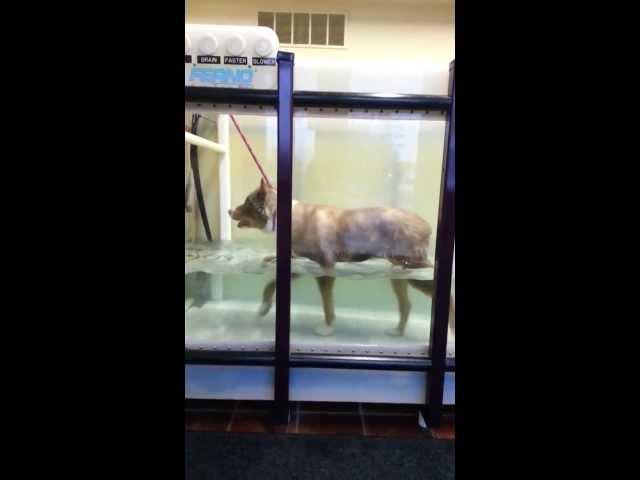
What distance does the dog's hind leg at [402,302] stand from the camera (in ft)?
4.12

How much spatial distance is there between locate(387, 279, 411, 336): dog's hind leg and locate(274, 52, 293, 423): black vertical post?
42 centimetres

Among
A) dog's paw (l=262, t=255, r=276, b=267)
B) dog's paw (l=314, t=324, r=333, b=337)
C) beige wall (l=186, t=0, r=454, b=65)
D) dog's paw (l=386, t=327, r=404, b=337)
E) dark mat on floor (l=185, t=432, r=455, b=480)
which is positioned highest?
beige wall (l=186, t=0, r=454, b=65)

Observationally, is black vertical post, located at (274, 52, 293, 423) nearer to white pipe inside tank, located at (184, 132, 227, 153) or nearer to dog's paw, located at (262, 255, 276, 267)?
dog's paw, located at (262, 255, 276, 267)

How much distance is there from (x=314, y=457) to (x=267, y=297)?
20.7 inches

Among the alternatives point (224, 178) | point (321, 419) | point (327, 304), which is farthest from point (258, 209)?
point (321, 419)

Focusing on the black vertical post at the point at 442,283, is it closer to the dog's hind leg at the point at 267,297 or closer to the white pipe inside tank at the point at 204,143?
the dog's hind leg at the point at 267,297

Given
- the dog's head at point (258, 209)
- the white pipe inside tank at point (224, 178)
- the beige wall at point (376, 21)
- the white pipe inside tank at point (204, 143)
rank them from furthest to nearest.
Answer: the beige wall at point (376, 21), the white pipe inside tank at point (224, 178), the dog's head at point (258, 209), the white pipe inside tank at point (204, 143)

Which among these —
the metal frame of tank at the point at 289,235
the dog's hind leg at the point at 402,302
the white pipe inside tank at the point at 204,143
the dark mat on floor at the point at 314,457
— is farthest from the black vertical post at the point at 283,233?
the dog's hind leg at the point at 402,302

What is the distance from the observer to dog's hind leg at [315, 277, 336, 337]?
1.21 metres

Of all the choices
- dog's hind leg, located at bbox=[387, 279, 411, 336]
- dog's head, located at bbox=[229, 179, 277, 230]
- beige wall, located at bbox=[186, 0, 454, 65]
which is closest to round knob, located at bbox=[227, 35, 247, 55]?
dog's head, located at bbox=[229, 179, 277, 230]

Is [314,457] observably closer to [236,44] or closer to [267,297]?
[267,297]
